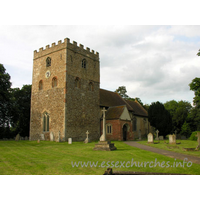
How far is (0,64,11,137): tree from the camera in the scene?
28.2 meters

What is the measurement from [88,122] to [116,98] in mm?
9875

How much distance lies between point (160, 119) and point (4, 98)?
24683mm

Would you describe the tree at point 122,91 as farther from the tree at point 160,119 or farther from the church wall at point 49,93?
the church wall at point 49,93

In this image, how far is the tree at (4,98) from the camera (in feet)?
92.5

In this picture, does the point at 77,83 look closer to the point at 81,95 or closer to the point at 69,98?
the point at 81,95

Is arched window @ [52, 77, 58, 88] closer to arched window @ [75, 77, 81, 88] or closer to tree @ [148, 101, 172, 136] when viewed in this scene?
arched window @ [75, 77, 81, 88]

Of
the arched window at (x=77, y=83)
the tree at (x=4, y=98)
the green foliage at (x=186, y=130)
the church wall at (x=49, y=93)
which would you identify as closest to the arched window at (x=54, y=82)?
the church wall at (x=49, y=93)

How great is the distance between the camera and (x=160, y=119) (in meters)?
33.2

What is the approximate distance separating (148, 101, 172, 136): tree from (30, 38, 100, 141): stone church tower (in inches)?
411

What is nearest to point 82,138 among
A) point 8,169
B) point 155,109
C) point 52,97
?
point 52,97

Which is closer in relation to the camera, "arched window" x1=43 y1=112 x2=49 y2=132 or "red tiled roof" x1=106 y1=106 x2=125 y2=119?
"arched window" x1=43 y1=112 x2=49 y2=132

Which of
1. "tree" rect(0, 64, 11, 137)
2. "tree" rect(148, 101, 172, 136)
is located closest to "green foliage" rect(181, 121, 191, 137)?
"tree" rect(148, 101, 172, 136)

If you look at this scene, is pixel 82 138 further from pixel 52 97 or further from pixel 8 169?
pixel 8 169

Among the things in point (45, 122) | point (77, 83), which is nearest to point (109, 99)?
point (77, 83)
